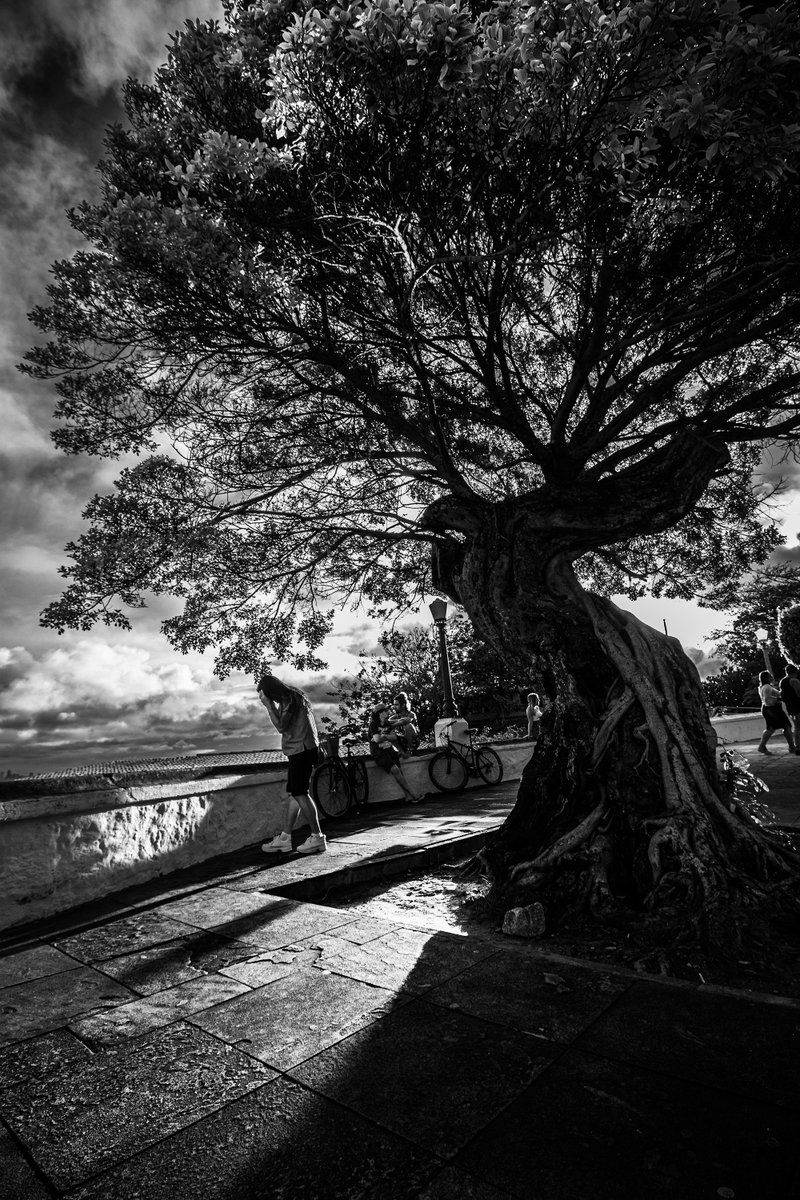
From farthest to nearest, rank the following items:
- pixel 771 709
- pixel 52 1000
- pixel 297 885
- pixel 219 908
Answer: pixel 771 709 < pixel 297 885 < pixel 219 908 < pixel 52 1000

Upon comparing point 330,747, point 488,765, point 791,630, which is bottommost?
point 488,765

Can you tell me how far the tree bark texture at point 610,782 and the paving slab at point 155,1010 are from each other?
2.13m

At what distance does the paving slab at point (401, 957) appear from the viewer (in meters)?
3.21

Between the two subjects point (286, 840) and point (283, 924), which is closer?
point (283, 924)

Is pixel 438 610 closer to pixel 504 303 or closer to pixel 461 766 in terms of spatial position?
pixel 461 766

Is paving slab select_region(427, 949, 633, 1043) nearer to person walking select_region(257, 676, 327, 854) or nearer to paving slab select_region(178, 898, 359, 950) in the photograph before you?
paving slab select_region(178, 898, 359, 950)

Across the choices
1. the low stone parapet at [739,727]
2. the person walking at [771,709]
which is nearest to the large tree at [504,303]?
the person walking at [771,709]

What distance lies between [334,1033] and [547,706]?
3.66m

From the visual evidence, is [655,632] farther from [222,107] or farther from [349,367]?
[222,107]

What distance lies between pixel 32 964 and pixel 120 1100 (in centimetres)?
211

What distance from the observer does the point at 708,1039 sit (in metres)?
2.46

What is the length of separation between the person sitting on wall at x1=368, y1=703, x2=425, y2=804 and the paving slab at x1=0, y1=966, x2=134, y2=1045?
640 cm

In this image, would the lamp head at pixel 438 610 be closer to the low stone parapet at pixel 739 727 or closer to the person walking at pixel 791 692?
the person walking at pixel 791 692

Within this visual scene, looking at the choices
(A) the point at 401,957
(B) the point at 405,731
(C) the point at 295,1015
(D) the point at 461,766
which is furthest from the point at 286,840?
(D) the point at 461,766
